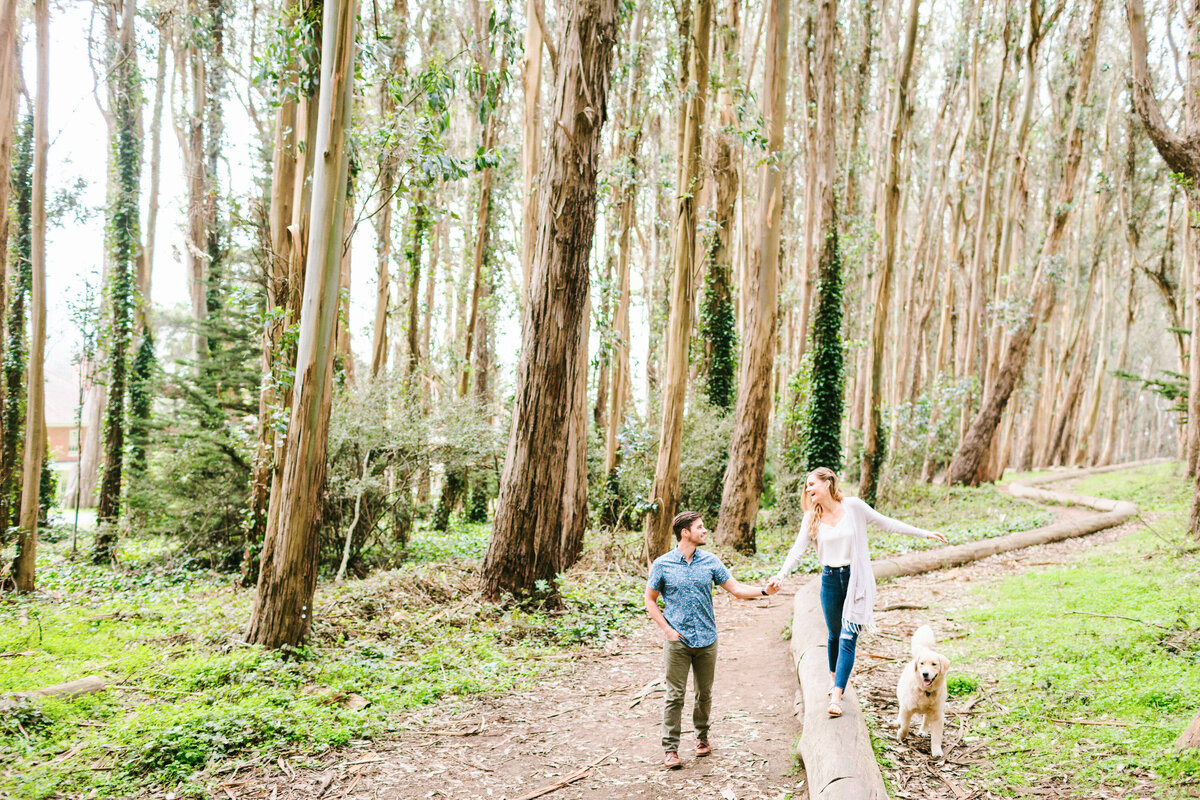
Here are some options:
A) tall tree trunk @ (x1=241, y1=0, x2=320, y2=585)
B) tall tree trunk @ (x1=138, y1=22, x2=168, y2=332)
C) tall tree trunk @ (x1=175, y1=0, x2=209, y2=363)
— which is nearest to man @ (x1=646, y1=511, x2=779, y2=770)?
tall tree trunk @ (x1=241, y1=0, x2=320, y2=585)

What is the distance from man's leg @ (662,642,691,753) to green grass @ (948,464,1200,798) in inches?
69.6

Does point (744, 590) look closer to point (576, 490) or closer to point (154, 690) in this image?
point (154, 690)

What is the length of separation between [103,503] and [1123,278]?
3966 centimetres

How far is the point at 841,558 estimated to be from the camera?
4.66 m

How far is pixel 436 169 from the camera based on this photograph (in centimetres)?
736

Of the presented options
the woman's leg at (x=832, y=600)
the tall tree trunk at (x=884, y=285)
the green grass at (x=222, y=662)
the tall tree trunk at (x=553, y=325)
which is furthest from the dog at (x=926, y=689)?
the tall tree trunk at (x=884, y=285)

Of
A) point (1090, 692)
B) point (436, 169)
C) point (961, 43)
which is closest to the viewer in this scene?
point (1090, 692)

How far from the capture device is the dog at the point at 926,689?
441 cm

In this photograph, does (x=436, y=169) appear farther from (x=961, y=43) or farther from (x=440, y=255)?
(x=961, y=43)

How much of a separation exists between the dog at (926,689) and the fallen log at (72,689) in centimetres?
580

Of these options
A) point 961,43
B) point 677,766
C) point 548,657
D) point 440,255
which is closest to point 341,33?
point 548,657

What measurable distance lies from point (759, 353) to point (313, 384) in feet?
24.0

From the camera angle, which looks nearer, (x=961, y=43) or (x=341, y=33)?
(x=341, y=33)

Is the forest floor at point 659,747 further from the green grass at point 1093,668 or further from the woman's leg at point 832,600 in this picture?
the woman's leg at point 832,600
